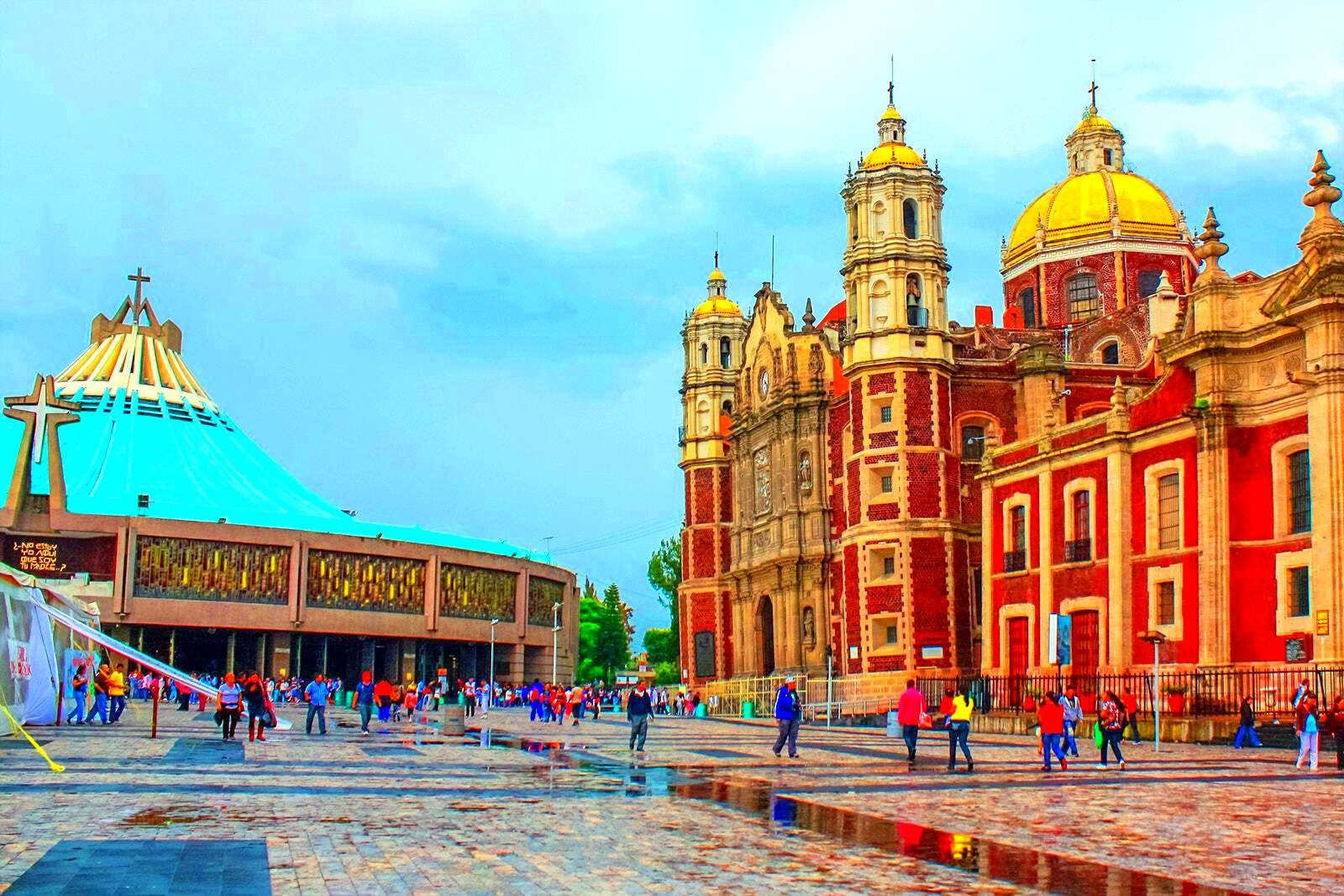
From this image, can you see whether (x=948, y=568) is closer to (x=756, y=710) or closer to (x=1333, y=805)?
(x=756, y=710)

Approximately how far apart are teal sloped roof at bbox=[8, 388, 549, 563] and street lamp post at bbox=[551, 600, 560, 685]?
6090 mm

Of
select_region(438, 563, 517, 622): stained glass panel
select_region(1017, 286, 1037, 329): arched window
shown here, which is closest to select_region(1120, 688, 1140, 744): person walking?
select_region(1017, 286, 1037, 329): arched window

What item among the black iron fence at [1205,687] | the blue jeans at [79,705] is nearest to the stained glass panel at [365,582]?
the blue jeans at [79,705]

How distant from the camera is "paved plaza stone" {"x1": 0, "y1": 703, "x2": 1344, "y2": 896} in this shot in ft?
37.4

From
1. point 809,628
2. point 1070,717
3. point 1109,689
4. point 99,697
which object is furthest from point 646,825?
point 809,628

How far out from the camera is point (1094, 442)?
1649 inches

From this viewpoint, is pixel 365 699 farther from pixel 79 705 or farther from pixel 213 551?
pixel 213 551

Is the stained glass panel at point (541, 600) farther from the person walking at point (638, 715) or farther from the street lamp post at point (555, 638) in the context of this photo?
the person walking at point (638, 715)

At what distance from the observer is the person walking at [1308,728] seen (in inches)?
1001

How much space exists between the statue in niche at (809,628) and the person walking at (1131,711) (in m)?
24.8

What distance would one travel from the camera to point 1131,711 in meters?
35.4

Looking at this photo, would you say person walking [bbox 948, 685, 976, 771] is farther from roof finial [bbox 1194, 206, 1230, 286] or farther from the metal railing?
roof finial [bbox 1194, 206, 1230, 286]

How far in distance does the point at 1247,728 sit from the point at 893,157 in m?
30.1

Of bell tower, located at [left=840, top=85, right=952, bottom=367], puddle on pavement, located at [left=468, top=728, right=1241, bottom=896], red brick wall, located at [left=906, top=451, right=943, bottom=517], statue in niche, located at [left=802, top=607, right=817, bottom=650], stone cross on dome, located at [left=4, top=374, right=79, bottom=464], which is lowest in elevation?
puddle on pavement, located at [left=468, top=728, right=1241, bottom=896]
